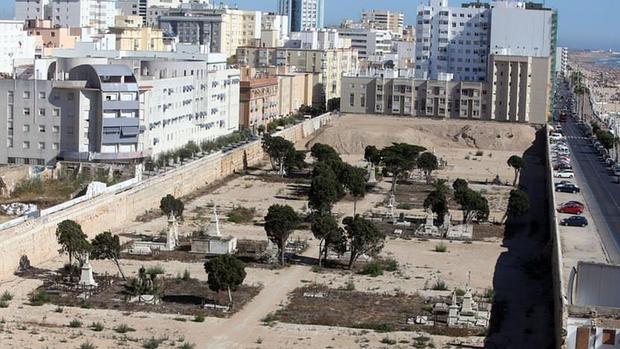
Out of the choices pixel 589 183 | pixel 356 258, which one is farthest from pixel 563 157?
pixel 356 258

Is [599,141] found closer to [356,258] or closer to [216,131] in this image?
[216,131]

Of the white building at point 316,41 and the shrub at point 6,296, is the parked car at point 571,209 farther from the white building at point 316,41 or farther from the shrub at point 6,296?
the white building at point 316,41

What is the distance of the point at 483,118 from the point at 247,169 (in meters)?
24.2

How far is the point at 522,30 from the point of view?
288 ft

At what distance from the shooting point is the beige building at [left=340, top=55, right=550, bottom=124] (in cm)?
7781

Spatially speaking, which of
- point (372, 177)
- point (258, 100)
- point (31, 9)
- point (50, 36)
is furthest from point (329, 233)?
point (31, 9)

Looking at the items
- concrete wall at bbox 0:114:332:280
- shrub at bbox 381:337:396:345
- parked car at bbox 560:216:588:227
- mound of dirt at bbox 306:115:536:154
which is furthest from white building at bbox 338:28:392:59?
shrub at bbox 381:337:396:345

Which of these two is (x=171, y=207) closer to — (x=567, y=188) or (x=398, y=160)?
(x=398, y=160)

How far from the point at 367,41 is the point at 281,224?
10838 cm

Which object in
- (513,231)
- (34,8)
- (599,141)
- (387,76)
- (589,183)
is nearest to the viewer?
(513,231)

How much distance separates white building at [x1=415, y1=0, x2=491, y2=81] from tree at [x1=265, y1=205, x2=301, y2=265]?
5474 cm

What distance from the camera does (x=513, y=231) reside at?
41312mm

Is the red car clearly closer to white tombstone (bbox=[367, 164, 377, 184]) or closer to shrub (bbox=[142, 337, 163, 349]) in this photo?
white tombstone (bbox=[367, 164, 377, 184])

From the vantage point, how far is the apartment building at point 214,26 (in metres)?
111
